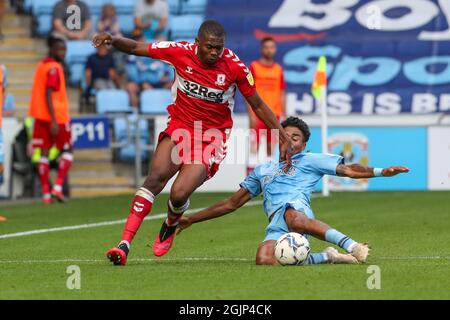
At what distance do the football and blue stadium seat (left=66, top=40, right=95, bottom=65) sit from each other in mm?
13860

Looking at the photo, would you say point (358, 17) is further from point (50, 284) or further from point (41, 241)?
point (50, 284)

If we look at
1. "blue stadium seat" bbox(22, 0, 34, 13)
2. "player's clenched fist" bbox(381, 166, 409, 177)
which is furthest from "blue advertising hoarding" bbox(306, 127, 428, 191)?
"player's clenched fist" bbox(381, 166, 409, 177)

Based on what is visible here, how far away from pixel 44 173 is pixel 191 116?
339 inches

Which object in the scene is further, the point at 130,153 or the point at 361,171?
the point at 130,153

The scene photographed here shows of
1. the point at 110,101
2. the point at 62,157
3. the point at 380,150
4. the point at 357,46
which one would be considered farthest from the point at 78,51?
the point at 380,150

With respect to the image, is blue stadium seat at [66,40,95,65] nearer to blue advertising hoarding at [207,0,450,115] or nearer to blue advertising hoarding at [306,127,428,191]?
blue advertising hoarding at [207,0,450,115]

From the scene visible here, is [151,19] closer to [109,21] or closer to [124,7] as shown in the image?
[109,21]

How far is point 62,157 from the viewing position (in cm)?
1909

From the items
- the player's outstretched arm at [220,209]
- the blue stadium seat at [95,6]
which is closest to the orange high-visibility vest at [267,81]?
the blue stadium seat at [95,6]

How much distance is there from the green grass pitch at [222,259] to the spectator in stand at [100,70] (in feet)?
15.8

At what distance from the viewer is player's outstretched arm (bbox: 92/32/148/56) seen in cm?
1016

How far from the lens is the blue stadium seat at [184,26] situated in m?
23.5

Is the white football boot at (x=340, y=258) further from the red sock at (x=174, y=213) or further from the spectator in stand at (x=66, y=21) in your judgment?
the spectator in stand at (x=66, y=21)

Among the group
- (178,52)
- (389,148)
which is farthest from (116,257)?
(389,148)
